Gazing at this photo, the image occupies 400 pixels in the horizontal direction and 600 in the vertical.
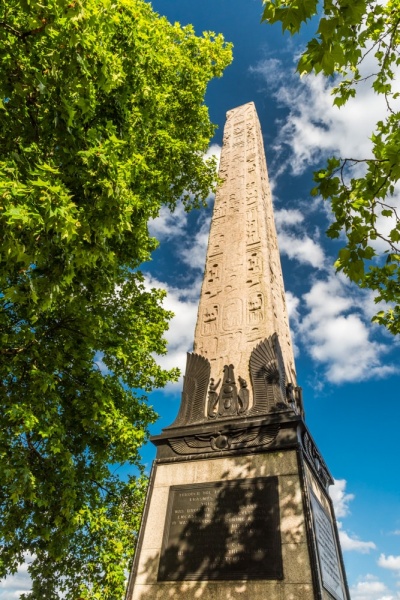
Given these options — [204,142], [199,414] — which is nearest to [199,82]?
[204,142]

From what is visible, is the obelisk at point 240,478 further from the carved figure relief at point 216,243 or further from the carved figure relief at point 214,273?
the carved figure relief at point 216,243

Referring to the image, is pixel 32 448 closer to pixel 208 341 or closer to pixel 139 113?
pixel 208 341

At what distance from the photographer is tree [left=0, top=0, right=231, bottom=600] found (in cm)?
551

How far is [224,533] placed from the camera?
4.42m

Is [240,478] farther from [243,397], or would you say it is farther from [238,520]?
[243,397]

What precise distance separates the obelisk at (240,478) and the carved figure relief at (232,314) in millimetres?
20

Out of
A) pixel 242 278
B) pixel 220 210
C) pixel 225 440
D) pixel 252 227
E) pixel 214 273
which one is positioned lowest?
pixel 225 440

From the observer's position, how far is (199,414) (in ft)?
18.9

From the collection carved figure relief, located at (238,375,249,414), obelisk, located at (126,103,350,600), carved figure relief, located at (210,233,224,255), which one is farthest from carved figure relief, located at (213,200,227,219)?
carved figure relief, located at (238,375,249,414)

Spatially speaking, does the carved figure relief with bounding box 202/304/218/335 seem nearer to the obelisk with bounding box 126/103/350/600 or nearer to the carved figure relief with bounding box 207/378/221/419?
the obelisk with bounding box 126/103/350/600

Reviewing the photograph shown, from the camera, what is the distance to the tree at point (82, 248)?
5.51 meters

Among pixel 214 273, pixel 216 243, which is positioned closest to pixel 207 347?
pixel 214 273

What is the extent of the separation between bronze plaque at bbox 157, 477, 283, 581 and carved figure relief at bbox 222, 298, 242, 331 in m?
2.57

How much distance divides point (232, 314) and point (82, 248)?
104 inches
